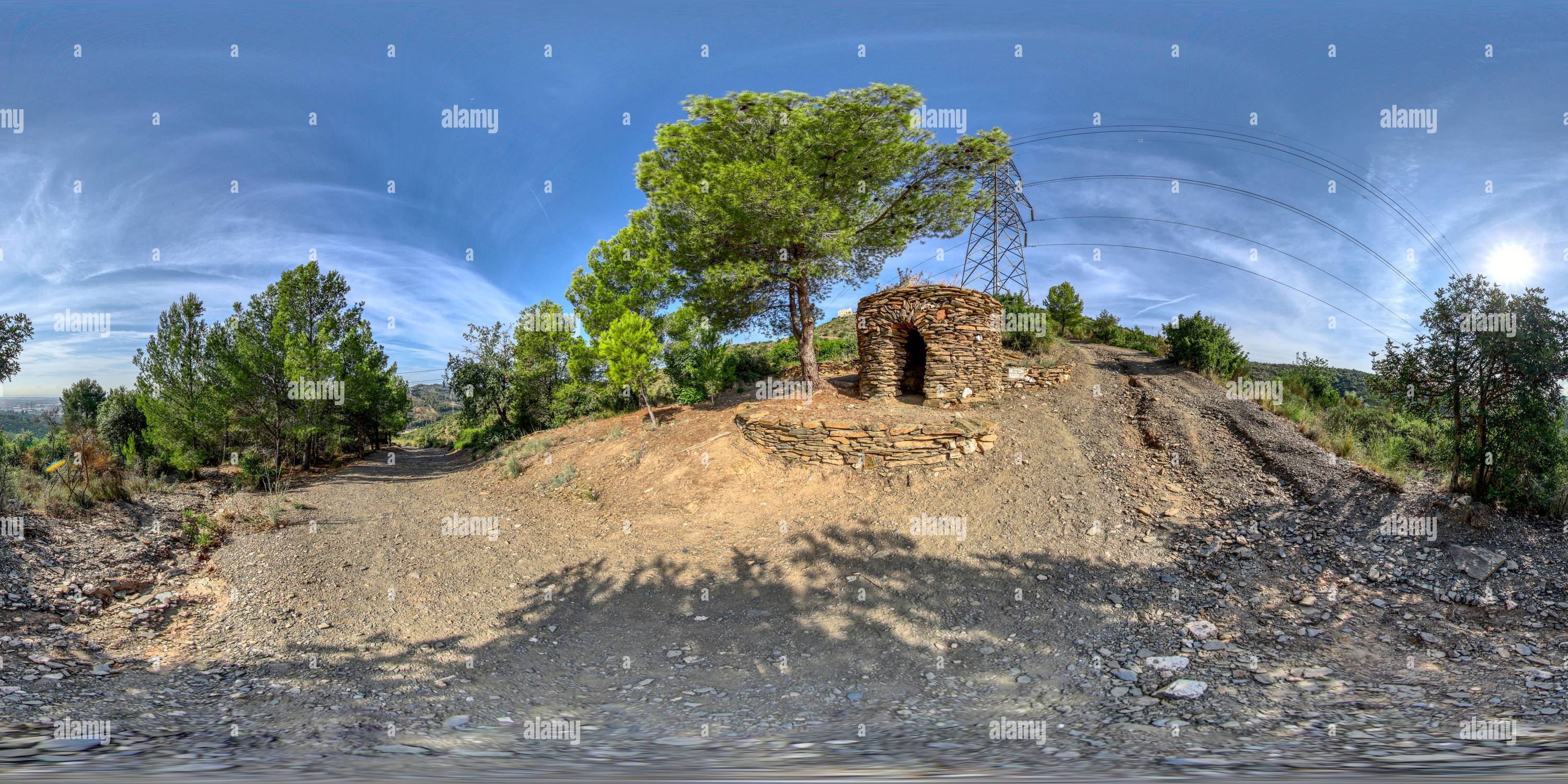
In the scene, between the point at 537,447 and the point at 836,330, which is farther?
the point at 836,330

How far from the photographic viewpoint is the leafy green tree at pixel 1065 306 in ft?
74.3

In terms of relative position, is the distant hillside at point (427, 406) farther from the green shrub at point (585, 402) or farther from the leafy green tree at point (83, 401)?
the green shrub at point (585, 402)

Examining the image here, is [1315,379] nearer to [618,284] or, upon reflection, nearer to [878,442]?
[878,442]

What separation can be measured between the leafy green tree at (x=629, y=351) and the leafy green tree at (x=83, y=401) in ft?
62.8

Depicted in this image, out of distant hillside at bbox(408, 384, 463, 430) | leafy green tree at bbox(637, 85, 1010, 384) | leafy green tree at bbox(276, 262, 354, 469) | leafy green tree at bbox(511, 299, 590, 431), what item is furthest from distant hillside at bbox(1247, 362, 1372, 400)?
distant hillside at bbox(408, 384, 463, 430)

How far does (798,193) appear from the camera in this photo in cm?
1209

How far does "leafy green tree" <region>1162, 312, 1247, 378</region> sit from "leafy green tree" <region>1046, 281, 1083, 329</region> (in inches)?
301

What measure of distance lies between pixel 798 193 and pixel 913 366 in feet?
18.6

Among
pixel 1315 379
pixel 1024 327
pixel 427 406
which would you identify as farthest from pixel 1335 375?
pixel 427 406

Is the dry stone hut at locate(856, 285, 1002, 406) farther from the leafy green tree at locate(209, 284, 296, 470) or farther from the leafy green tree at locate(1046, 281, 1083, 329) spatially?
the leafy green tree at locate(209, 284, 296, 470)

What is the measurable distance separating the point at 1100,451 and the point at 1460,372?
4.28 metres

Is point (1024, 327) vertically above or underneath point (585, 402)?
above

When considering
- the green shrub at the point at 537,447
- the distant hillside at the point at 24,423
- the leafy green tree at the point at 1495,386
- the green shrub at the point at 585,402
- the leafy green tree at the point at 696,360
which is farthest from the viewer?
the green shrub at the point at 585,402

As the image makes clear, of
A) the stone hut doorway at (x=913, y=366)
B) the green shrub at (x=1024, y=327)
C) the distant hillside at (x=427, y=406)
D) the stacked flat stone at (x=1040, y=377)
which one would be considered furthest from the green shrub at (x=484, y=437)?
the distant hillside at (x=427, y=406)
